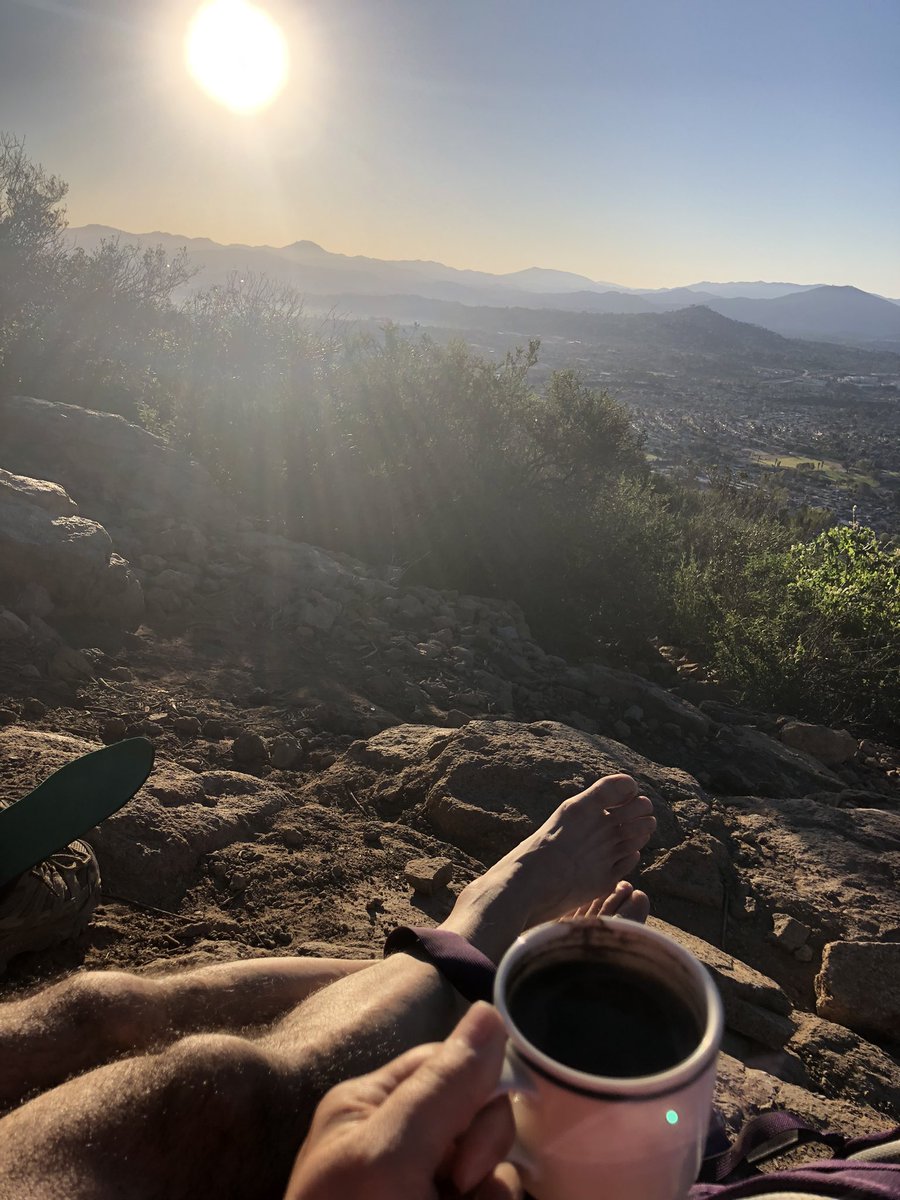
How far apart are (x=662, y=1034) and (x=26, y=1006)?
39.2 inches

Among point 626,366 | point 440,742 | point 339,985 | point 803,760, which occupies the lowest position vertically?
point 803,760

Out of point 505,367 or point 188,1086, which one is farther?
point 505,367

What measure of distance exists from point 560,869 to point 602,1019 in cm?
112

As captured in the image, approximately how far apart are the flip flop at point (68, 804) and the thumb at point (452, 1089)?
112 centimetres

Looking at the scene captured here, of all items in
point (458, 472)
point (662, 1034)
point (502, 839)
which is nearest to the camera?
point (662, 1034)

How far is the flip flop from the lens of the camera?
1.49 metres

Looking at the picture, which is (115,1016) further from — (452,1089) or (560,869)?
(560,869)

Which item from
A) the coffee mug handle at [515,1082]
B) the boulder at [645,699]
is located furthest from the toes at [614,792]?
the boulder at [645,699]

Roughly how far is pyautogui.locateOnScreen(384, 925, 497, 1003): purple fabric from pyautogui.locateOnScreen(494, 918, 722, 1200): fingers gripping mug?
562 millimetres

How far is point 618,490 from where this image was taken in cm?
779

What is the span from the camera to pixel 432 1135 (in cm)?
64

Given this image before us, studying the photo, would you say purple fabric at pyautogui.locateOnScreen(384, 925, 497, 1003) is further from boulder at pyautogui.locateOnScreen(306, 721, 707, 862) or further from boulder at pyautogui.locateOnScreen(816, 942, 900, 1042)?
boulder at pyautogui.locateOnScreen(816, 942, 900, 1042)

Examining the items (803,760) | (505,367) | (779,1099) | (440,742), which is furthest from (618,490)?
(779,1099)

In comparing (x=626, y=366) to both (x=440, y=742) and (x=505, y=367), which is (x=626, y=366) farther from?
(x=440, y=742)
